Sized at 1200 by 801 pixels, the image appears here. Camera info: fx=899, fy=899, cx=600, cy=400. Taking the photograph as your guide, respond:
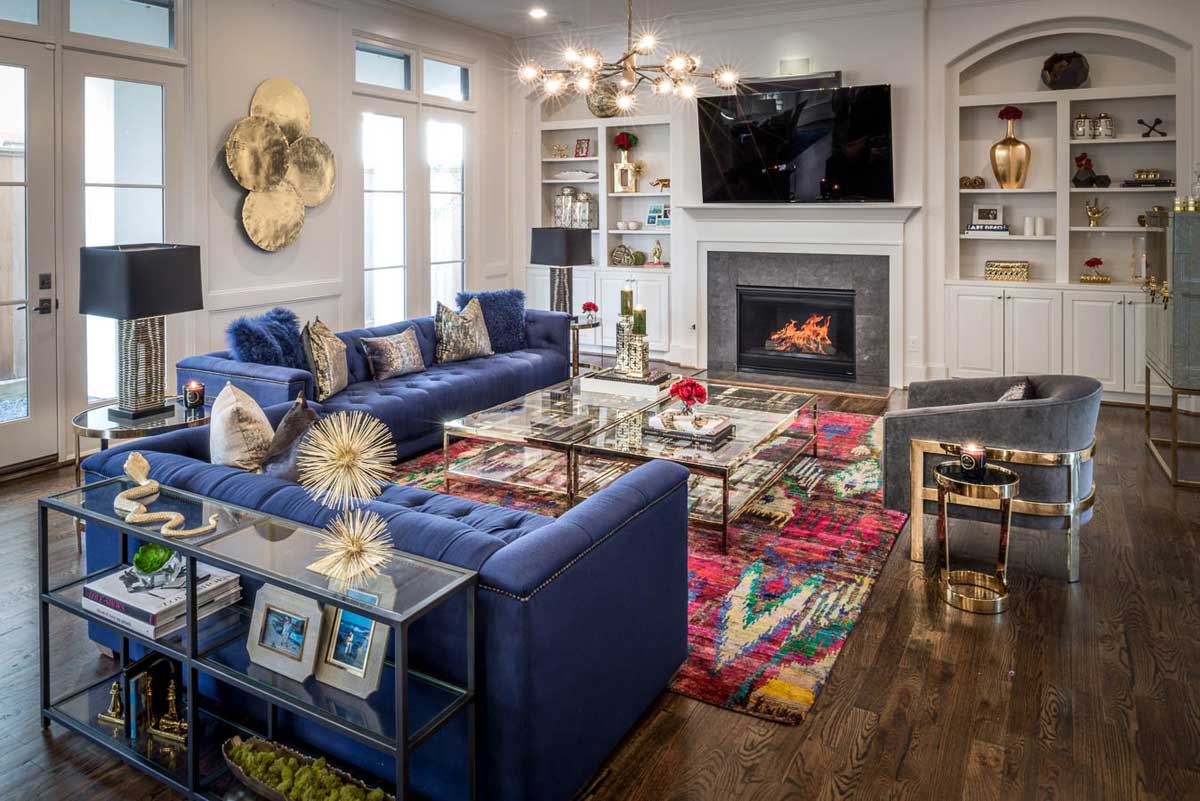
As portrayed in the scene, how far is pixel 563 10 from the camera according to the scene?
757 centimetres

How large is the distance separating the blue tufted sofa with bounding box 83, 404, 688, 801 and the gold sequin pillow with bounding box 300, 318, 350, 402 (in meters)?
2.35

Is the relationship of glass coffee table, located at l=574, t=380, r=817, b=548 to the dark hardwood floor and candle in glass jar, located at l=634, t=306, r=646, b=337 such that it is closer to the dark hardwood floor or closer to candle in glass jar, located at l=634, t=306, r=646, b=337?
candle in glass jar, located at l=634, t=306, r=646, b=337

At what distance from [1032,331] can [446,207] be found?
5061 mm

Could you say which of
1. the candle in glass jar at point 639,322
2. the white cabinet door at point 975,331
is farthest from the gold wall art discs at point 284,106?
the white cabinet door at point 975,331

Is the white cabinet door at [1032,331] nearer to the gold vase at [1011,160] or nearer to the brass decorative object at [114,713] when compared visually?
the gold vase at [1011,160]

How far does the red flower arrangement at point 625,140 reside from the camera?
28.6 feet

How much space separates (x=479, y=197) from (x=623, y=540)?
672 cm

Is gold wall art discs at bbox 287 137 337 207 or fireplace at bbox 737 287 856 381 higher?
gold wall art discs at bbox 287 137 337 207

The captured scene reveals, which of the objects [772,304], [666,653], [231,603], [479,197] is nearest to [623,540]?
[666,653]

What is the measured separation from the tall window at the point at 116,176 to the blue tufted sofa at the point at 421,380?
54 cm

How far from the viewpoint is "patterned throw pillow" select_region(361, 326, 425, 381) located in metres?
5.68

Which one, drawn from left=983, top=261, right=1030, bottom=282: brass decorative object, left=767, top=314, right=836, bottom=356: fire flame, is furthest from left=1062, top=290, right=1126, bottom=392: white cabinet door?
left=767, top=314, right=836, bottom=356: fire flame

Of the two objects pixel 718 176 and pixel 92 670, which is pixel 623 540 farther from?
pixel 718 176

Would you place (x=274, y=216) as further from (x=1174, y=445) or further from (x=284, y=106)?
(x=1174, y=445)
